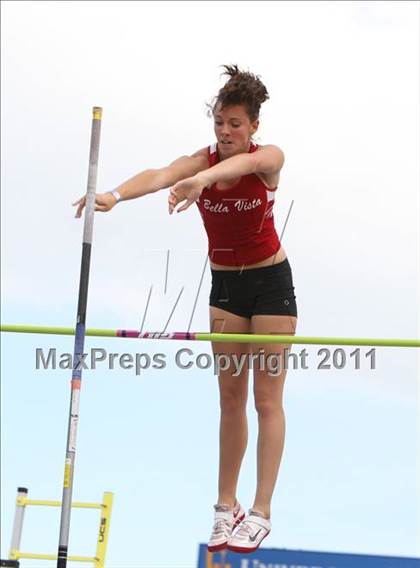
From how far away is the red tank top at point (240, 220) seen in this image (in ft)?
22.8

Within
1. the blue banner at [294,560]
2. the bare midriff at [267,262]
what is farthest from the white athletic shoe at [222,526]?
the blue banner at [294,560]

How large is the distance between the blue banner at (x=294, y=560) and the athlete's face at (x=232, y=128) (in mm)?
4395

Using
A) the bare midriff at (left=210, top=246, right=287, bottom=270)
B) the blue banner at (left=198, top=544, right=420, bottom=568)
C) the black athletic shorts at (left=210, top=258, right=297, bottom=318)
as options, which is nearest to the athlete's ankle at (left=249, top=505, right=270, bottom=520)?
the black athletic shorts at (left=210, top=258, right=297, bottom=318)

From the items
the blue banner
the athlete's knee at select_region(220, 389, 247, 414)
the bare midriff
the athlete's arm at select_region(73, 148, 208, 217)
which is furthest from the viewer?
the blue banner

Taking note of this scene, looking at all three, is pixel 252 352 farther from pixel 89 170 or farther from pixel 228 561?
pixel 228 561

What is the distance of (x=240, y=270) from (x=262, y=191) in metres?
0.50

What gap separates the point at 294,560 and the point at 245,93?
5166 millimetres

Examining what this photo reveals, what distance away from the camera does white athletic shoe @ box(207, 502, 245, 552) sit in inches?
283

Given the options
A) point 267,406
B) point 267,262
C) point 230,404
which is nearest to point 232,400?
point 230,404

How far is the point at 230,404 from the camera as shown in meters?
7.25

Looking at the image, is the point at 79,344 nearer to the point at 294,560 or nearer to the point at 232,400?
the point at 232,400

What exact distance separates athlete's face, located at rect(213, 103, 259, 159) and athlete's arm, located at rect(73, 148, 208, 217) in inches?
8.2

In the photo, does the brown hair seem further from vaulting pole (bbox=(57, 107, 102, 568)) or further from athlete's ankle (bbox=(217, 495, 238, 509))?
athlete's ankle (bbox=(217, 495, 238, 509))

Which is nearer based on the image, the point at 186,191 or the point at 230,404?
the point at 186,191
